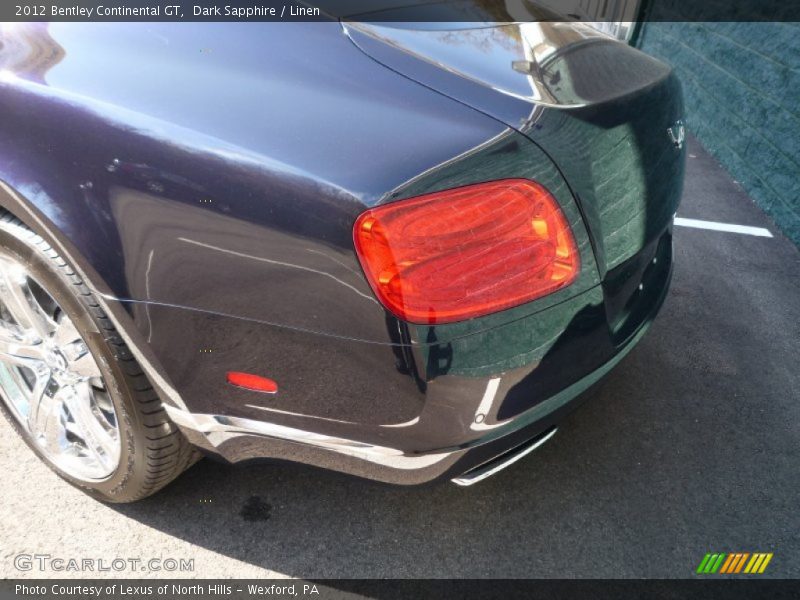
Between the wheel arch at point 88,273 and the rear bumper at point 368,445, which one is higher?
the wheel arch at point 88,273

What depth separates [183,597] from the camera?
71.5 inches

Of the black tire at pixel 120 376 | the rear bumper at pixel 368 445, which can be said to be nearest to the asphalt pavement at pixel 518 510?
the rear bumper at pixel 368 445

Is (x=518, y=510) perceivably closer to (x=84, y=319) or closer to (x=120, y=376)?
(x=120, y=376)

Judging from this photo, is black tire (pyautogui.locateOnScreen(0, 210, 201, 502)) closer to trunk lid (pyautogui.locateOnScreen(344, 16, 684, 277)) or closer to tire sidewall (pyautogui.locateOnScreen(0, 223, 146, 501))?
tire sidewall (pyautogui.locateOnScreen(0, 223, 146, 501))

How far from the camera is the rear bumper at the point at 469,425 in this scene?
1.45m

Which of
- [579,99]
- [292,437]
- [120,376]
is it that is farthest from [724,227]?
[120,376]

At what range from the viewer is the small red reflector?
154 centimetres

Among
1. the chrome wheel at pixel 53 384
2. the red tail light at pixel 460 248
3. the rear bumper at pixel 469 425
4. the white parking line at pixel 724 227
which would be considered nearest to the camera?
the red tail light at pixel 460 248

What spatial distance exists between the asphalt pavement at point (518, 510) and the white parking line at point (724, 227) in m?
1.63

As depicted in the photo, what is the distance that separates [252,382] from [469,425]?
52cm

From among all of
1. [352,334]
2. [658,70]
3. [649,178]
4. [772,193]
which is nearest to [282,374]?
[352,334]

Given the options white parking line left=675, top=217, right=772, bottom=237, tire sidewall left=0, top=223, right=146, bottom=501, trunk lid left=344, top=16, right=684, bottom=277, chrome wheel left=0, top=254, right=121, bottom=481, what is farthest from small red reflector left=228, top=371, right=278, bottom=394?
white parking line left=675, top=217, right=772, bottom=237

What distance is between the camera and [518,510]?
2062 millimetres

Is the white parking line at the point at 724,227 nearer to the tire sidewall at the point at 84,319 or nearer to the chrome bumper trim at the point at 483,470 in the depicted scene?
the chrome bumper trim at the point at 483,470
